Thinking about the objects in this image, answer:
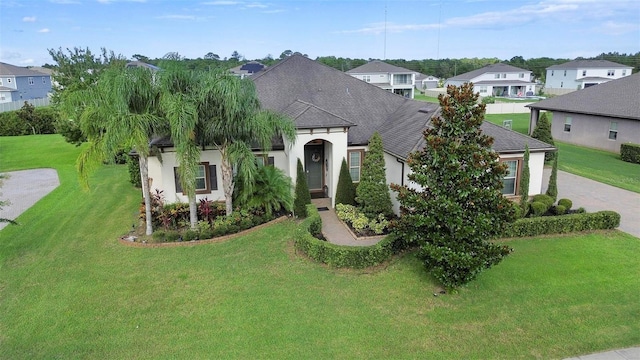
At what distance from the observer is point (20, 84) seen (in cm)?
6134

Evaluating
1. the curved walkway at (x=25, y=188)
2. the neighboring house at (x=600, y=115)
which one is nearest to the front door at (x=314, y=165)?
the curved walkway at (x=25, y=188)

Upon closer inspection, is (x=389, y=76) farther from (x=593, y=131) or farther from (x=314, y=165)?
(x=314, y=165)

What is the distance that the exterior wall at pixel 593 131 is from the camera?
25.9 m

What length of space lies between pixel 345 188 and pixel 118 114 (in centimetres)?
841

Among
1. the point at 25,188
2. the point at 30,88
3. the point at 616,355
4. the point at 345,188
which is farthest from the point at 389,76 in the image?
the point at 616,355

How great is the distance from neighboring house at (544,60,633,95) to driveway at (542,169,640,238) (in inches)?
2117

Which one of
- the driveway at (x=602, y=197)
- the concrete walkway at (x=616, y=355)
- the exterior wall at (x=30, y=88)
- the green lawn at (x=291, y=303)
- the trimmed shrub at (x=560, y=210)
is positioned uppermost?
the exterior wall at (x=30, y=88)

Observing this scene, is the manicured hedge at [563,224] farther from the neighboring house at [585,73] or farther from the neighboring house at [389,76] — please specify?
the neighboring house at [585,73]

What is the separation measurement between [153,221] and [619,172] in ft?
76.3

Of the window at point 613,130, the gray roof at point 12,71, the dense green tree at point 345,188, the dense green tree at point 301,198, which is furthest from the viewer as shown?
the gray roof at point 12,71

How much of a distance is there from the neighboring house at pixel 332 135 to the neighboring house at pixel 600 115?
14794 mm

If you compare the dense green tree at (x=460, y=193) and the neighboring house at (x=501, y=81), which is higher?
the neighboring house at (x=501, y=81)

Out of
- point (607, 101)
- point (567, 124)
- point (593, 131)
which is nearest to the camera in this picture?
point (607, 101)

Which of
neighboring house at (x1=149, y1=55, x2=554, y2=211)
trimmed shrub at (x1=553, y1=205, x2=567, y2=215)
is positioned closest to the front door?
neighboring house at (x1=149, y1=55, x2=554, y2=211)
